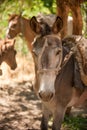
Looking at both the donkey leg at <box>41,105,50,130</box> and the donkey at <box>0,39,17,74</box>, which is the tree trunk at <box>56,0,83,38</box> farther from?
the donkey leg at <box>41,105,50,130</box>

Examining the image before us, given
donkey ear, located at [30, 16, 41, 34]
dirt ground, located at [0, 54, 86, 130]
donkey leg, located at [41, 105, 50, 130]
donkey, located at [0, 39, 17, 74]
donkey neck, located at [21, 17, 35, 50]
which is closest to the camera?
donkey ear, located at [30, 16, 41, 34]

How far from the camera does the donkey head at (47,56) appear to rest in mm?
2957

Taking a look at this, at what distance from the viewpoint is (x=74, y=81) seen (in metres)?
3.93

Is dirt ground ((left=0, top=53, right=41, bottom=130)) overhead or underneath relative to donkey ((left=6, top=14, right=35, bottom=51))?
underneath

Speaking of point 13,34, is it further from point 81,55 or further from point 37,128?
point 81,55

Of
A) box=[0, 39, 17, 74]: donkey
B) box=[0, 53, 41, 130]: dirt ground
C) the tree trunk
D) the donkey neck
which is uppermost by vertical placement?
the tree trunk

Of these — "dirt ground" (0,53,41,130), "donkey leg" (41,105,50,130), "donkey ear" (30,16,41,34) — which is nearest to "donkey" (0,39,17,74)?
"dirt ground" (0,53,41,130)

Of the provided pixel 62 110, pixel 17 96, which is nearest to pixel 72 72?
pixel 62 110

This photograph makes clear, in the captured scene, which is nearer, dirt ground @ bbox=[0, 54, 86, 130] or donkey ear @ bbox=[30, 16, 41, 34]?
donkey ear @ bbox=[30, 16, 41, 34]

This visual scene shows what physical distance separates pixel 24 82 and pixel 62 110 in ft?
12.0

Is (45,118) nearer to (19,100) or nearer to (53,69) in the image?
(53,69)

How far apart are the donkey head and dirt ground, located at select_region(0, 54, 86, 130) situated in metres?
2.17

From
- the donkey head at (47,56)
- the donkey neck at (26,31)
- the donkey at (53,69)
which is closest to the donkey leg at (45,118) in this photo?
the donkey at (53,69)

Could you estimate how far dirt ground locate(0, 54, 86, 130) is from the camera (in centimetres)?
517
